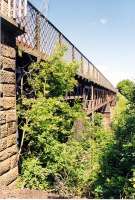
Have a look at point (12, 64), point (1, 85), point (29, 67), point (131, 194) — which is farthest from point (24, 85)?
point (131, 194)

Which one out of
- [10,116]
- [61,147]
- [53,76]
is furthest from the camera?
[53,76]

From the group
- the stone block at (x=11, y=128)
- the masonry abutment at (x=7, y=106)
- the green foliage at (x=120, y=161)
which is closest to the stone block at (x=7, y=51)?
the masonry abutment at (x=7, y=106)

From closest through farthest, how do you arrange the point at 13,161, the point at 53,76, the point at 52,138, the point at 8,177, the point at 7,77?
the point at 8,177 < the point at 7,77 < the point at 13,161 < the point at 52,138 < the point at 53,76

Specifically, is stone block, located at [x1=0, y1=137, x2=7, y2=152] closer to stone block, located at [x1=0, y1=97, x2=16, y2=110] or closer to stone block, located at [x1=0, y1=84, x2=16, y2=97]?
stone block, located at [x1=0, y1=97, x2=16, y2=110]

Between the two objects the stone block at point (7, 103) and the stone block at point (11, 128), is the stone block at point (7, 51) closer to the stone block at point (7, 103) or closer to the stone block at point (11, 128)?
the stone block at point (7, 103)

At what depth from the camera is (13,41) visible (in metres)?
8.80

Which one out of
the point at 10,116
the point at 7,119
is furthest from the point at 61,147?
the point at 7,119

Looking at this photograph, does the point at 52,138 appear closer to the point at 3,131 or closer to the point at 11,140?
the point at 11,140

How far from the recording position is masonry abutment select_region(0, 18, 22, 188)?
26.5ft

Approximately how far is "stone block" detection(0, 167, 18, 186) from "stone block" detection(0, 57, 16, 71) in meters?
2.18

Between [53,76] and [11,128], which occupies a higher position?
[53,76]

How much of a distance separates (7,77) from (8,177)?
2.07 meters

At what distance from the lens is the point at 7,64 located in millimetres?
8469

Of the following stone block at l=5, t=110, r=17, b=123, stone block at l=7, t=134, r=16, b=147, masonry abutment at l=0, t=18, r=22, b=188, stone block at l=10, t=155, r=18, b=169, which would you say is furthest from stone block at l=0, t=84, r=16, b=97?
stone block at l=10, t=155, r=18, b=169
